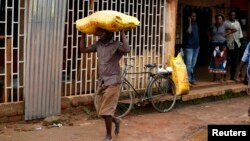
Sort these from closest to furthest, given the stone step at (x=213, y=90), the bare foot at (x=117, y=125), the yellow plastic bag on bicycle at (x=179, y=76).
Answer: the bare foot at (x=117, y=125) → the yellow plastic bag on bicycle at (x=179, y=76) → the stone step at (x=213, y=90)

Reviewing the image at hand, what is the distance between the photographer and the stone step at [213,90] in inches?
426

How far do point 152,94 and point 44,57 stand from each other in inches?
101

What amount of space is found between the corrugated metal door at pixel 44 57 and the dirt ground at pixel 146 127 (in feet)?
1.17

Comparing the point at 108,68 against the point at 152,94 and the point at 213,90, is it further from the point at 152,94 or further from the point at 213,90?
the point at 213,90

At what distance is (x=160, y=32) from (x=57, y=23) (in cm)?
299

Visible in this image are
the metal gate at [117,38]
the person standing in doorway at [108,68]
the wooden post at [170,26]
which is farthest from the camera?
Result: the wooden post at [170,26]

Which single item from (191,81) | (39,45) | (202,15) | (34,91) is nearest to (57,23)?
(39,45)

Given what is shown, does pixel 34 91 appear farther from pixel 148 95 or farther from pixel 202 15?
pixel 202 15

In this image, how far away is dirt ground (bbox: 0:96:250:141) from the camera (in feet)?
24.7

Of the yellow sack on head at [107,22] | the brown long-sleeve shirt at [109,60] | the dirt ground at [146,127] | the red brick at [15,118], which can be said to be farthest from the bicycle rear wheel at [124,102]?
the yellow sack on head at [107,22]

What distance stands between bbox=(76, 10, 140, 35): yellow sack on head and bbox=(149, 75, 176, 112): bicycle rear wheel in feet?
9.17

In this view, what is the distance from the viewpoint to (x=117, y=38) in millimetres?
9586

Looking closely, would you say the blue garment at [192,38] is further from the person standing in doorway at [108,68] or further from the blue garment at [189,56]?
the person standing in doorway at [108,68]

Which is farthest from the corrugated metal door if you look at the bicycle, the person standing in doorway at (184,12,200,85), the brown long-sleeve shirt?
the person standing in doorway at (184,12,200,85)
